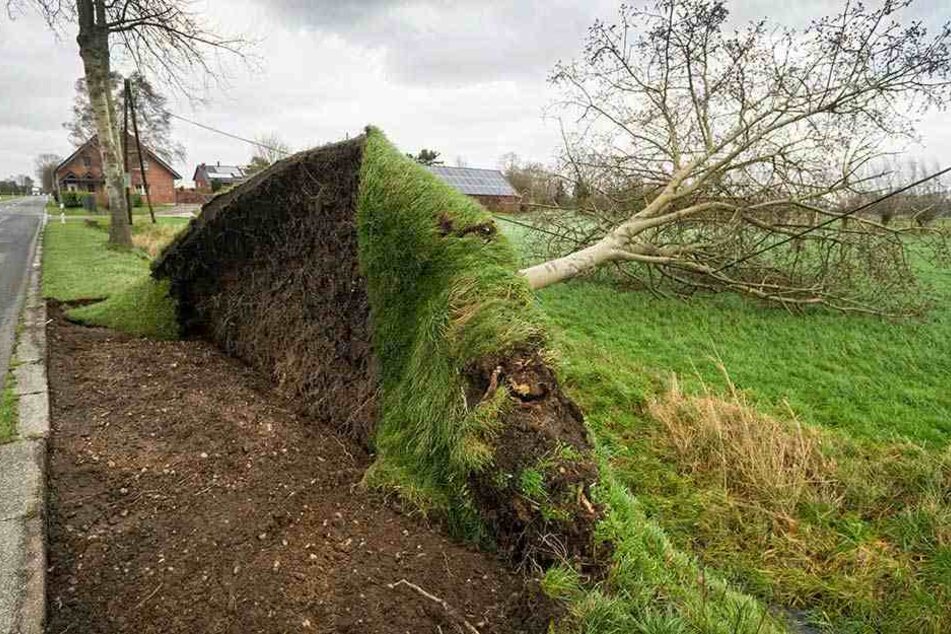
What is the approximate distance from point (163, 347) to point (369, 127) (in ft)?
9.71

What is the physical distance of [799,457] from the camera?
363cm

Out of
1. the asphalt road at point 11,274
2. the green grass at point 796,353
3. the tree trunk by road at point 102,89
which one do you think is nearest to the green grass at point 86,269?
the asphalt road at point 11,274

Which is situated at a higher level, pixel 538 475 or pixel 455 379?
pixel 455 379

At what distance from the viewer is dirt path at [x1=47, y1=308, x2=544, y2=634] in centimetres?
181

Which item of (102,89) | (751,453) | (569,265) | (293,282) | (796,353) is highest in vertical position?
(102,89)

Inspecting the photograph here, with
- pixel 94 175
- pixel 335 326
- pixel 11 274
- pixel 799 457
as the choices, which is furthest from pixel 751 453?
pixel 94 175

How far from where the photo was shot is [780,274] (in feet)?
26.9

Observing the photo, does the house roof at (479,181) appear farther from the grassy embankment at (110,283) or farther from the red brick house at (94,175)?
the red brick house at (94,175)

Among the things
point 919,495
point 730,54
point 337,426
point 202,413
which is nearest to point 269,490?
point 337,426

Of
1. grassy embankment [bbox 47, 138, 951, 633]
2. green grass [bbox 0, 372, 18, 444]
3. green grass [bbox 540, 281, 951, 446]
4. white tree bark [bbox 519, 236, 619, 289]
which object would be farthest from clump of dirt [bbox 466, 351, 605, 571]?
green grass [bbox 540, 281, 951, 446]

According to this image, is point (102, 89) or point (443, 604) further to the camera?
point (102, 89)

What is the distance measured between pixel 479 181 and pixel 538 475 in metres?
31.0

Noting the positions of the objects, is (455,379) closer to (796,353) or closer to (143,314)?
(143,314)

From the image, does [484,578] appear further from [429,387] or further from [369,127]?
[369,127]
